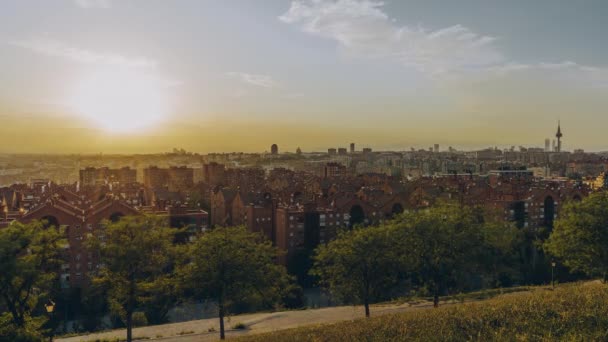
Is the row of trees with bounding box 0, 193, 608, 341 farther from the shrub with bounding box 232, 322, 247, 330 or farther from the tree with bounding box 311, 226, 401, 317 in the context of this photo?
the shrub with bounding box 232, 322, 247, 330

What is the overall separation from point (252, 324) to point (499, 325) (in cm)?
1844

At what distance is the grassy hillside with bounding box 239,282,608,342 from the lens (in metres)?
12.5

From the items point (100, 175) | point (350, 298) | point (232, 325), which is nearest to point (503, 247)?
point (350, 298)

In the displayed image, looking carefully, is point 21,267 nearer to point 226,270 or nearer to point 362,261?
point 226,270

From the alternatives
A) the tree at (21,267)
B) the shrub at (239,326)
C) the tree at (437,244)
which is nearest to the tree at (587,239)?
the tree at (437,244)

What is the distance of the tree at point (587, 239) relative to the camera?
95.8 ft

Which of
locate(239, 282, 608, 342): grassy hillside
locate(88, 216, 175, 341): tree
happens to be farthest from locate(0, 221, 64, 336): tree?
locate(239, 282, 608, 342): grassy hillside

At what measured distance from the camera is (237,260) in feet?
76.9

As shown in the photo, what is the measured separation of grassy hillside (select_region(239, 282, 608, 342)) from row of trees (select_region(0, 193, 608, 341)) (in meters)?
8.24

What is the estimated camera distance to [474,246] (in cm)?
3038

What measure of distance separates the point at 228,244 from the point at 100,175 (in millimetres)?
118745

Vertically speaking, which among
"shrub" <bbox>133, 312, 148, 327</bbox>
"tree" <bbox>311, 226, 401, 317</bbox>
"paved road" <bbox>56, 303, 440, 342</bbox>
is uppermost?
"tree" <bbox>311, 226, 401, 317</bbox>

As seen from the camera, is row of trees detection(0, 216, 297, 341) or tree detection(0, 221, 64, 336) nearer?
tree detection(0, 221, 64, 336)

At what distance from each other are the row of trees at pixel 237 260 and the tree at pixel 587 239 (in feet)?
0.20
